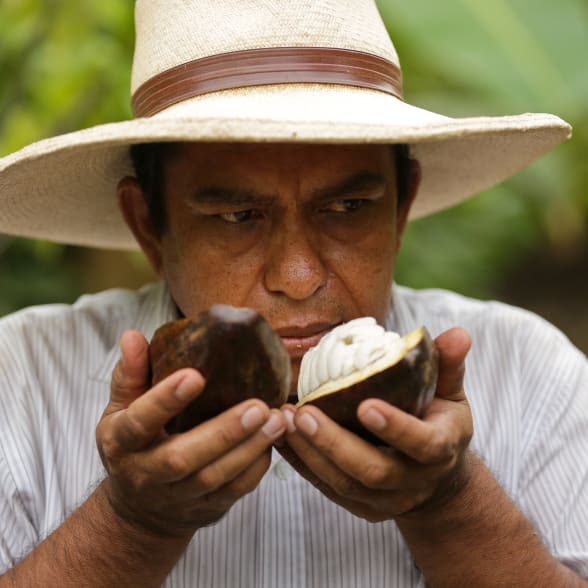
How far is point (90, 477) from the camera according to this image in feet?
7.72

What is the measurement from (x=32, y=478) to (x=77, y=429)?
0.19 meters

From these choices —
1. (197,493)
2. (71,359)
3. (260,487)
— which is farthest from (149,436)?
(71,359)

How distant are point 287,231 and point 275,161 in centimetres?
16

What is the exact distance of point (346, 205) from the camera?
7.17 feet

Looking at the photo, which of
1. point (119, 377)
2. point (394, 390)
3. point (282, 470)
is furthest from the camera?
point (282, 470)

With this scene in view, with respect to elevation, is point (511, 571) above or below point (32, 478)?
below

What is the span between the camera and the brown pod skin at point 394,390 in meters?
1.53

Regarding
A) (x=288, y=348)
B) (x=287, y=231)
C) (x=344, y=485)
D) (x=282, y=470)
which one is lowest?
(x=282, y=470)

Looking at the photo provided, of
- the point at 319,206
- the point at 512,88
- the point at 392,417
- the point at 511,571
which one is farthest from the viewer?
the point at 512,88

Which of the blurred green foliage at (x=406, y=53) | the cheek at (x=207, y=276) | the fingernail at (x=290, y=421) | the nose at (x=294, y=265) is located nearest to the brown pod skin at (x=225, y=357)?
the fingernail at (x=290, y=421)

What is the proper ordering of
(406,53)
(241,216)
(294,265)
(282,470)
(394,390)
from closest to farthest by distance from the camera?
(394,390) < (294,265) < (241,216) < (282,470) < (406,53)

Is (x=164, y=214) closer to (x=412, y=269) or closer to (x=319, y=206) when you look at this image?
(x=319, y=206)

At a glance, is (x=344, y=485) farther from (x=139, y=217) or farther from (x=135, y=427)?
(x=139, y=217)

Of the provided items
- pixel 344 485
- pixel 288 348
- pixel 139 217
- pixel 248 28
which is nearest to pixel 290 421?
pixel 344 485
